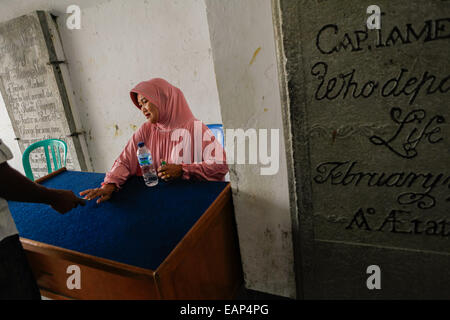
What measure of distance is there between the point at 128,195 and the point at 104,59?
7.10ft

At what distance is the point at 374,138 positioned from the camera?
3.40 ft

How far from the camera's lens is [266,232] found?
144cm

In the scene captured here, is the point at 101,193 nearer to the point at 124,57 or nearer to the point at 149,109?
the point at 149,109

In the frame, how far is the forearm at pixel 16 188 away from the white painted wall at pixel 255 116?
33.9 inches

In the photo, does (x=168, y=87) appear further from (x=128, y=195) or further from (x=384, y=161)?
(x=384, y=161)

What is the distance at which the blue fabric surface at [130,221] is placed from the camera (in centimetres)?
104

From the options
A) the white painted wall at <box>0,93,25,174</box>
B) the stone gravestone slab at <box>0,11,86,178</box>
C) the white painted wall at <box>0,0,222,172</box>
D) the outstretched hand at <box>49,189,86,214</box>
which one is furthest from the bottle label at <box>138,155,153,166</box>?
the white painted wall at <box>0,93,25,174</box>

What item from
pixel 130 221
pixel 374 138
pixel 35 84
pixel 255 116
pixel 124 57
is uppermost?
pixel 124 57

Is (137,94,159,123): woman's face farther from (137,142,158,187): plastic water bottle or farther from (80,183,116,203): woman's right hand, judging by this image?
(80,183,116,203): woman's right hand

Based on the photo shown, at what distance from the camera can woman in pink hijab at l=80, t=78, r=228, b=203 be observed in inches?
70.2

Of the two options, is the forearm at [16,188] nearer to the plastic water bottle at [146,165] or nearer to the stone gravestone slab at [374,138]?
the plastic water bottle at [146,165]

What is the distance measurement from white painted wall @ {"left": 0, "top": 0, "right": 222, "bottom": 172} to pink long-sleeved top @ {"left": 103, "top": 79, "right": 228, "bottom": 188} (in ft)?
2.69

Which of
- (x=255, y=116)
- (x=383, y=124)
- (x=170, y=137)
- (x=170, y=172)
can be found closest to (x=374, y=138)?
(x=383, y=124)

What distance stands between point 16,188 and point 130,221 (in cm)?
46
